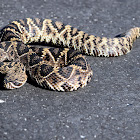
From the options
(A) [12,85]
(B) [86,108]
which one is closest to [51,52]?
(A) [12,85]

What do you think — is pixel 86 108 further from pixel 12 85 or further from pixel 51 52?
pixel 51 52

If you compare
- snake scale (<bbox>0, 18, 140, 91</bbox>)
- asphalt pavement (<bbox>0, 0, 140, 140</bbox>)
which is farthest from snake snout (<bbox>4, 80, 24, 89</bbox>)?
asphalt pavement (<bbox>0, 0, 140, 140</bbox>)

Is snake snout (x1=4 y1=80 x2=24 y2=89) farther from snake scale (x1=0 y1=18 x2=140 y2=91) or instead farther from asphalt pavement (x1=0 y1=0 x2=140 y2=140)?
asphalt pavement (x1=0 y1=0 x2=140 y2=140)

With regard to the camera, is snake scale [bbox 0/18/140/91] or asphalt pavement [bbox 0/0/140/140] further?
snake scale [bbox 0/18/140/91]

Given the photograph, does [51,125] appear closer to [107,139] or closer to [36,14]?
[107,139]

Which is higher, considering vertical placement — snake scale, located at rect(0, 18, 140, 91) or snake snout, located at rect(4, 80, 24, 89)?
snake scale, located at rect(0, 18, 140, 91)

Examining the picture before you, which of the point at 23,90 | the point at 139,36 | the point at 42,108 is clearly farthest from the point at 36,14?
the point at 42,108

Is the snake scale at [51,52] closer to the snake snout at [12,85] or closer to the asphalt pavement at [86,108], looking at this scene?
the snake snout at [12,85]

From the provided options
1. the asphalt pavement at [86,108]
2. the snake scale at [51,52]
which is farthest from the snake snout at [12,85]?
the asphalt pavement at [86,108]
